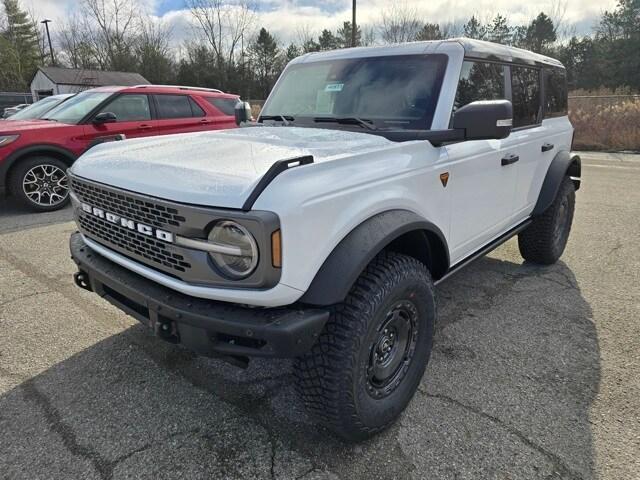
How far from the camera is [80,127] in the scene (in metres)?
6.58

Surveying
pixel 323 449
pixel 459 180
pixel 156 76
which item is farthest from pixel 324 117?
pixel 156 76

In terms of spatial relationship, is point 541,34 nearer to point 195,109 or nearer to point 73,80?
point 73,80

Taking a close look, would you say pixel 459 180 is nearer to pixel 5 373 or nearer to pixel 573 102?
pixel 5 373

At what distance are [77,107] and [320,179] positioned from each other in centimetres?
660

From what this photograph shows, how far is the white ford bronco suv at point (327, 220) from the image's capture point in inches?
68.0

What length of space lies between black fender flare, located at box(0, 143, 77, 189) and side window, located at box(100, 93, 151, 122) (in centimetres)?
89

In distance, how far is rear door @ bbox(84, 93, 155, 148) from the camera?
6.70m

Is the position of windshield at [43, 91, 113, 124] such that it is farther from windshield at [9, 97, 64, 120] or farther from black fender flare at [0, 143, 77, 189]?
black fender flare at [0, 143, 77, 189]

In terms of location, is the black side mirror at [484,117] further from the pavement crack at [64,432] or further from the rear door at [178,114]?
the rear door at [178,114]

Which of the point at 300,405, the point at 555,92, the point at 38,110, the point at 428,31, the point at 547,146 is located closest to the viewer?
the point at 300,405

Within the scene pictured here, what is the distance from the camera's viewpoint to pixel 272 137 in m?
2.62

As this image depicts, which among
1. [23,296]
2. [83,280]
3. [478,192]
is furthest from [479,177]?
[23,296]

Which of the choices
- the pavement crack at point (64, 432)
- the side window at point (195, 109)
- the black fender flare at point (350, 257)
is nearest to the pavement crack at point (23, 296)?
the pavement crack at point (64, 432)

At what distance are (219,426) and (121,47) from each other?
43546 millimetres
